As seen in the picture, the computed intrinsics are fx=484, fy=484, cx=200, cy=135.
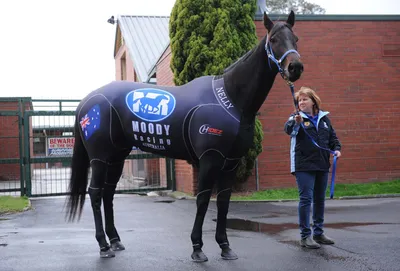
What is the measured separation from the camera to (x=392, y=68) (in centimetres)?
1302

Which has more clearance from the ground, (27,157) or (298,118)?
(298,118)

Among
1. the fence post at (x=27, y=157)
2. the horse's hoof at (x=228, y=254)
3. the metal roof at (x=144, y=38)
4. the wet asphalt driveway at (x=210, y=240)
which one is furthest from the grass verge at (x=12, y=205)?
the metal roof at (x=144, y=38)

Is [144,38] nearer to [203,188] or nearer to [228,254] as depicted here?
[203,188]

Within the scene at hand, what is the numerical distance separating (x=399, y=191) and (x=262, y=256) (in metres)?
7.40

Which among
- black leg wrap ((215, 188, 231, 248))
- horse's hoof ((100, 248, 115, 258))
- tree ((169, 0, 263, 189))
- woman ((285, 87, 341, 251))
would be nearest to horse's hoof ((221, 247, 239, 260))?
black leg wrap ((215, 188, 231, 248))

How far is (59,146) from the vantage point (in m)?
13.3

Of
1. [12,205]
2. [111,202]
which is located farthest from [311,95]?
[12,205]

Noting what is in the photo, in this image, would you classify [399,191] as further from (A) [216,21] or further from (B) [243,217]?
(A) [216,21]

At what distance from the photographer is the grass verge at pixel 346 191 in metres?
11.3

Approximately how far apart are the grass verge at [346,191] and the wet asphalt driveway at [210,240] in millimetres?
1441

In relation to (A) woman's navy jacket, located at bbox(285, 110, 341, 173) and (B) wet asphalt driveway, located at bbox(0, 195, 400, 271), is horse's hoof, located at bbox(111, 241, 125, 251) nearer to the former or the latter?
(B) wet asphalt driveway, located at bbox(0, 195, 400, 271)

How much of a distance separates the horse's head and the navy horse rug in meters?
0.66

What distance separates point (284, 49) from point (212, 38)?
287 inches

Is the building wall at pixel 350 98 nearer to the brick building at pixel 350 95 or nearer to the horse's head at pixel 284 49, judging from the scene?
the brick building at pixel 350 95
